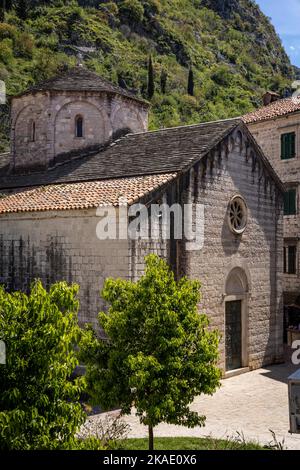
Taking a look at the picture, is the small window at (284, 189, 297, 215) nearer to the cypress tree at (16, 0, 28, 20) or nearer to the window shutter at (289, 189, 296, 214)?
the window shutter at (289, 189, 296, 214)

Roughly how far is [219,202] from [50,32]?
49439mm

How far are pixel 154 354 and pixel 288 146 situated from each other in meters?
19.8

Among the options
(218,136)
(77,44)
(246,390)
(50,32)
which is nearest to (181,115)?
(77,44)

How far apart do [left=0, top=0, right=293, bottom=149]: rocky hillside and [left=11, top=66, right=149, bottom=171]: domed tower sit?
1914cm

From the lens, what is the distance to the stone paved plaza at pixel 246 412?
1094 cm

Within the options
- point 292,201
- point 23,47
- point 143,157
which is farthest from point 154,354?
point 23,47

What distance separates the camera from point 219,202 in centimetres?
1625

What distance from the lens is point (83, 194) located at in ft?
49.6

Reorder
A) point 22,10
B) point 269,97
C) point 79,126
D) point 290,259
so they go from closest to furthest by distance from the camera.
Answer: point 79,126 < point 290,259 < point 269,97 < point 22,10

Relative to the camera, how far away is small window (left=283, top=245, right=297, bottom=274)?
26.0 metres

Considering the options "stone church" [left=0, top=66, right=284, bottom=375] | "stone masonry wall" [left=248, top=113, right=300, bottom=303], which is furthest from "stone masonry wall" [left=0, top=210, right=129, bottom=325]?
"stone masonry wall" [left=248, top=113, right=300, bottom=303]

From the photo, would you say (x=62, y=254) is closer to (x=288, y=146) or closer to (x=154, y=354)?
(x=154, y=354)

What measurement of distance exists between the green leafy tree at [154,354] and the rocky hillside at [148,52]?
3294 cm
